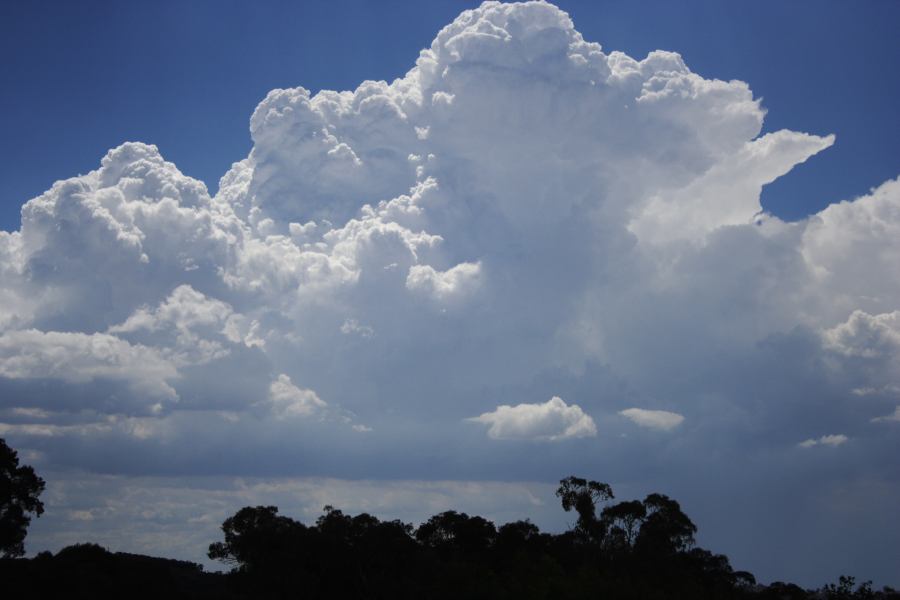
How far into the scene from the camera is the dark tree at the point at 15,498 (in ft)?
285

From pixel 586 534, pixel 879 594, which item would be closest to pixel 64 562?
pixel 586 534

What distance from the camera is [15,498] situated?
88875 mm

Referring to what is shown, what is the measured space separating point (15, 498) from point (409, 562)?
42457 millimetres

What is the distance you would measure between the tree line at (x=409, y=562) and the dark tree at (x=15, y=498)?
0.41ft

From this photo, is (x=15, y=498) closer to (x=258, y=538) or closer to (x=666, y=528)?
(x=258, y=538)

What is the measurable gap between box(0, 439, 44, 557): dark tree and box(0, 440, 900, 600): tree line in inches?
5.0

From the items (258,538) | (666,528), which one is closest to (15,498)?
(258,538)

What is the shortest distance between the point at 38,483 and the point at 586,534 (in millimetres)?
74909

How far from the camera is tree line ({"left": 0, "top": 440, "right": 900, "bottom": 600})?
2899 inches

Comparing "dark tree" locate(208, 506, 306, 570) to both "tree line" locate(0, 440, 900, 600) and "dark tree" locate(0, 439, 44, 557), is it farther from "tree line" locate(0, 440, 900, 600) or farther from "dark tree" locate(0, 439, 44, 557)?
"dark tree" locate(0, 439, 44, 557)

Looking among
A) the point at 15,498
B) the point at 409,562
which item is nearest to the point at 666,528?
the point at 409,562

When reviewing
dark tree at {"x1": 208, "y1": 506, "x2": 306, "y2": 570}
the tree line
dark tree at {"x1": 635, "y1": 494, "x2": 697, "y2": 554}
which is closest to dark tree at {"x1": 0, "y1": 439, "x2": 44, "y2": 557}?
the tree line

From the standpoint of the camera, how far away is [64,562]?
73.3m

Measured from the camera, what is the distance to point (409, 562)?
93.8m
